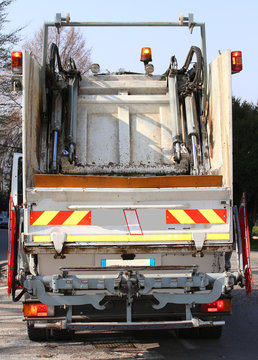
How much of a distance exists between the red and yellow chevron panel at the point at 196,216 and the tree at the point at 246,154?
81.8ft

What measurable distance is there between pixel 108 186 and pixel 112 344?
1.82m

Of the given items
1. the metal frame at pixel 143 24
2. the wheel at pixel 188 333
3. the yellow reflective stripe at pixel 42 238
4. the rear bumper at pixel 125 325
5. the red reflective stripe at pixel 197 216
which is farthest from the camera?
the metal frame at pixel 143 24

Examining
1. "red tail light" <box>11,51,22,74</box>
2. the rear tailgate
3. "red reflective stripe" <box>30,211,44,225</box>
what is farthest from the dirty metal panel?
the rear tailgate

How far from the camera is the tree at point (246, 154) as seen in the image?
30297 millimetres

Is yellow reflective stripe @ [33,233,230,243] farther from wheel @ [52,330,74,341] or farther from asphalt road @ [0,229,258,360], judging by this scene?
wheel @ [52,330,74,341]

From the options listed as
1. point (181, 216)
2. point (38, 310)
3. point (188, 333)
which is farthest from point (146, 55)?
point (38, 310)

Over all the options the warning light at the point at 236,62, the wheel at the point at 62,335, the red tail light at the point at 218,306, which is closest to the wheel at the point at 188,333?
the red tail light at the point at 218,306

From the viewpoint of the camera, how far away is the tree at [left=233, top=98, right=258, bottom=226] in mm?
30297

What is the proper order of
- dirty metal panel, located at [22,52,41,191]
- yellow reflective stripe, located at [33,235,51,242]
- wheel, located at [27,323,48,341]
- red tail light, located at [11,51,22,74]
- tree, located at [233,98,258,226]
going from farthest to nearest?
tree, located at [233,98,258,226]
wheel, located at [27,323,48,341]
red tail light, located at [11,51,22,74]
dirty metal panel, located at [22,52,41,191]
yellow reflective stripe, located at [33,235,51,242]

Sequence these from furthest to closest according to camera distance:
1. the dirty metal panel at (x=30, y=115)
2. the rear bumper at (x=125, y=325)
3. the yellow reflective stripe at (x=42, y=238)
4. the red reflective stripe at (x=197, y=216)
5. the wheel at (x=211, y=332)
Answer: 1. the wheel at (x=211, y=332)
2. the dirty metal panel at (x=30, y=115)
3. the red reflective stripe at (x=197, y=216)
4. the yellow reflective stripe at (x=42, y=238)
5. the rear bumper at (x=125, y=325)

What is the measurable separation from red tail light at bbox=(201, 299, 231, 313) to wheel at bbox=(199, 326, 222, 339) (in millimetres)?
674

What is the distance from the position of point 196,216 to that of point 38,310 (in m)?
1.72

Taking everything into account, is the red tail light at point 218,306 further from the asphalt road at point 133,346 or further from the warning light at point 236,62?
the warning light at point 236,62

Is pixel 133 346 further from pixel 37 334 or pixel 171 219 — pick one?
pixel 171 219
